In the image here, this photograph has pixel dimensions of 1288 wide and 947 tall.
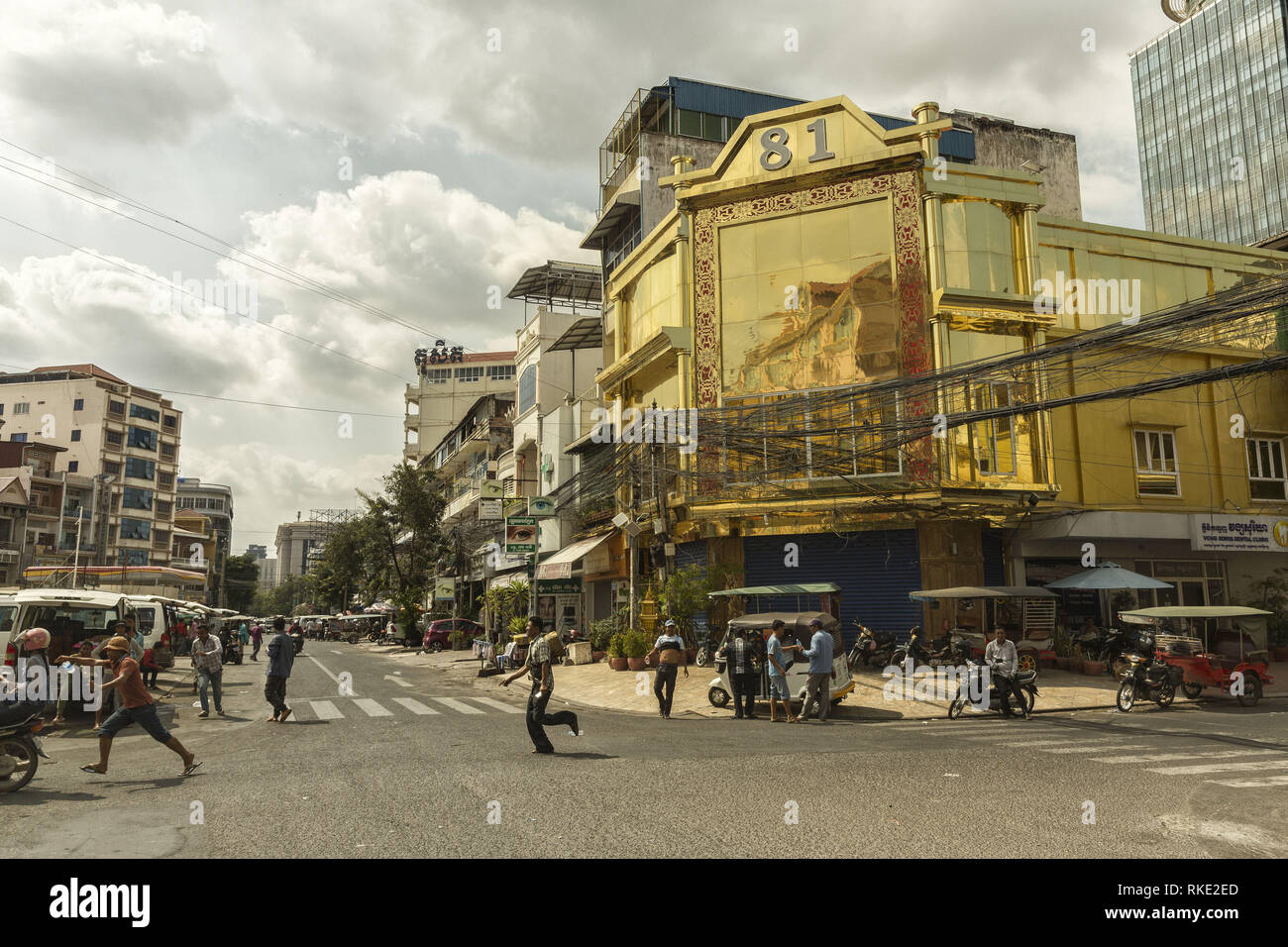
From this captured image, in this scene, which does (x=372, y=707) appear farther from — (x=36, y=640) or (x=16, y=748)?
(x=16, y=748)

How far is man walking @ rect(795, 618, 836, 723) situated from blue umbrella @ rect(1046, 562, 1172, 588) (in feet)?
30.8

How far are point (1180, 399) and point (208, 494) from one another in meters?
157

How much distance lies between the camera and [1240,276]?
27.1 metres

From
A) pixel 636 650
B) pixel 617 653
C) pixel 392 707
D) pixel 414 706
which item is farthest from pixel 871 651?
pixel 392 707

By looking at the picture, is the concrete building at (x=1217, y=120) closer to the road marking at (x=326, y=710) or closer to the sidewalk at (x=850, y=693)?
the sidewalk at (x=850, y=693)

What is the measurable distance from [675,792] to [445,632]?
125 ft

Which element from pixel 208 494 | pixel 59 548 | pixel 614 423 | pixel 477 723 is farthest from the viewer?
pixel 208 494

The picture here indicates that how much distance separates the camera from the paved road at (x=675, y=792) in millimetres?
6684

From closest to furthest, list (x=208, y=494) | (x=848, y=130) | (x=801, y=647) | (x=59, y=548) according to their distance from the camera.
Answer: (x=801, y=647) < (x=848, y=130) < (x=59, y=548) < (x=208, y=494)

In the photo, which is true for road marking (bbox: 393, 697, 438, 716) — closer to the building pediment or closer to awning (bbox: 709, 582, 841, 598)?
awning (bbox: 709, 582, 841, 598)

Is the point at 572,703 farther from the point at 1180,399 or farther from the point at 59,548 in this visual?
the point at 59,548

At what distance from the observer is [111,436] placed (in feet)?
227

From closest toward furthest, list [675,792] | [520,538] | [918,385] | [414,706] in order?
[675,792], [414,706], [918,385], [520,538]
